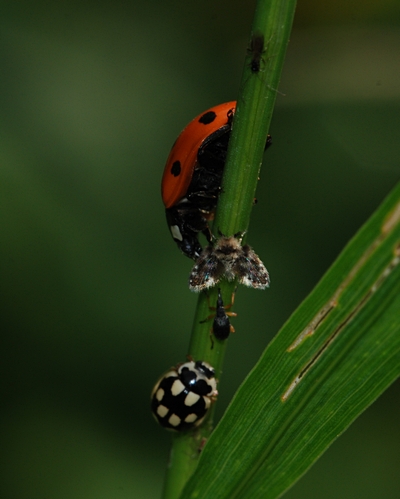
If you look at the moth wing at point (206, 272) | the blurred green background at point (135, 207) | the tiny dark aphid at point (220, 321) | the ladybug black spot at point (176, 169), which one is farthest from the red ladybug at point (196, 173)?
the blurred green background at point (135, 207)

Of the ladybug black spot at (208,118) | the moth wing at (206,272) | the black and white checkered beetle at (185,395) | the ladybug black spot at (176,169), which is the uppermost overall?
the ladybug black spot at (208,118)

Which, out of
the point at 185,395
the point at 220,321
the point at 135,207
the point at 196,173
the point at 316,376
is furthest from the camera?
the point at 135,207

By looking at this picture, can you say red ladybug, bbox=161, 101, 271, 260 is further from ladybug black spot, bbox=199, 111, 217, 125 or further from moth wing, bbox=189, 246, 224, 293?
moth wing, bbox=189, 246, 224, 293

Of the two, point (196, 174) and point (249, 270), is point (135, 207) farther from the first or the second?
point (249, 270)

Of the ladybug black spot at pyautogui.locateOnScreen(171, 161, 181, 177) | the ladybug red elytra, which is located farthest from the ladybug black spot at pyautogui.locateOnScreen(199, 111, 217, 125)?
the ladybug black spot at pyautogui.locateOnScreen(171, 161, 181, 177)

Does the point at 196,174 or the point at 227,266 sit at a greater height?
the point at 196,174

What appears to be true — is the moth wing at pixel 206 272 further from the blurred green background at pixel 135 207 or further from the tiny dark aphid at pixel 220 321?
the blurred green background at pixel 135 207

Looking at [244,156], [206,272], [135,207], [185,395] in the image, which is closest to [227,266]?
[206,272]
